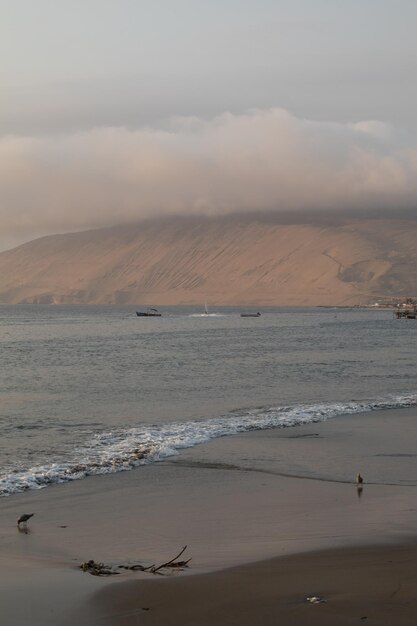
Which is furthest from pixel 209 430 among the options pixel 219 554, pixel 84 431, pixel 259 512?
pixel 219 554

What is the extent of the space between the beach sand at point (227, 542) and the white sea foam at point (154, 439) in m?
0.59

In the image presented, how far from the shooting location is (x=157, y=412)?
84.4 ft

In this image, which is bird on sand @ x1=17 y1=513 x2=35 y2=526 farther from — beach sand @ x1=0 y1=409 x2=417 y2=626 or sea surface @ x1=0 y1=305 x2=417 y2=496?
sea surface @ x1=0 y1=305 x2=417 y2=496

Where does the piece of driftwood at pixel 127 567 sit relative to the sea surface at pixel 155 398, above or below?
above

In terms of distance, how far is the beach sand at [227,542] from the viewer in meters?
8.00

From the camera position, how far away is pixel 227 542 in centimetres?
1065

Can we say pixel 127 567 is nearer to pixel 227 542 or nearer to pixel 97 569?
pixel 97 569

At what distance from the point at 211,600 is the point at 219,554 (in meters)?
1.77

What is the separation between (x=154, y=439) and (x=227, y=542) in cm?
937

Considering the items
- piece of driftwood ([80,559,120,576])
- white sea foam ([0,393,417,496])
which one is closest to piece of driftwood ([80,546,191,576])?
piece of driftwood ([80,559,120,576])

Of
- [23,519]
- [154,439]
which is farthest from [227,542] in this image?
[154,439]

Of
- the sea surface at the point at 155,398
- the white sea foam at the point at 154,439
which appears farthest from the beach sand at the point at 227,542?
the sea surface at the point at 155,398

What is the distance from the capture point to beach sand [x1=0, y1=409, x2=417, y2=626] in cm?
800

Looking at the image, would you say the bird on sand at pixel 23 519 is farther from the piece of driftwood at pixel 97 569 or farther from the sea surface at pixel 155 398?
the sea surface at pixel 155 398
